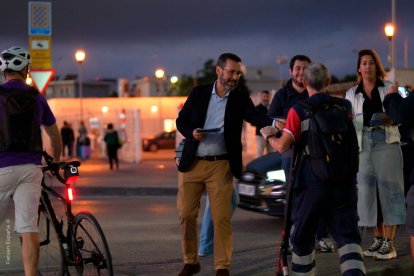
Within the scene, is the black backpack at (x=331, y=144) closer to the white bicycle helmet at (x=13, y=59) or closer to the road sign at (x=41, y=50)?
the white bicycle helmet at (x=13, y=59)

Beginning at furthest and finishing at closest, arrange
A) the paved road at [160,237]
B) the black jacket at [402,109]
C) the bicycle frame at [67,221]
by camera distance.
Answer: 1. the paved road at [160,237]
2. the bicycle frame at [67,221]
3. the black jacket at [402,109]

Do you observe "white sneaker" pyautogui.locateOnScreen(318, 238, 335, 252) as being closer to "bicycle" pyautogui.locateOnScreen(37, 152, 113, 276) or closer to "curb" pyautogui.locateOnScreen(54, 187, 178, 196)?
"bicycle" pyautogui.locateOnScreen(37, 152, 113, 276)

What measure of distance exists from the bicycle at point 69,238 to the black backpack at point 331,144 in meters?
1.75

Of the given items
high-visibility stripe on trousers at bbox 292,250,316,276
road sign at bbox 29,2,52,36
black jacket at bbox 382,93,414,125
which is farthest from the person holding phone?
road sign at bbox 29,2,52,36

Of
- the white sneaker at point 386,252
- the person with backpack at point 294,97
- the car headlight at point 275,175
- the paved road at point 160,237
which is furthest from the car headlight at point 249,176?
the white sneaker at point 386,252

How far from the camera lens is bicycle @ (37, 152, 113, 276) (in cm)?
561

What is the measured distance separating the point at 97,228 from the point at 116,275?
1.29 metres

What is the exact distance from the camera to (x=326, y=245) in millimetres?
7559

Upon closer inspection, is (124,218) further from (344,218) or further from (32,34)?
(32,34)

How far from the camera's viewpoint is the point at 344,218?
17.1ft

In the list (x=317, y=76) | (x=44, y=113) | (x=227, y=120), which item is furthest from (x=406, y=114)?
(x=44, y=113)

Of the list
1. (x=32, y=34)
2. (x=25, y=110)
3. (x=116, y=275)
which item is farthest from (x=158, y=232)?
(x=32, y=34)

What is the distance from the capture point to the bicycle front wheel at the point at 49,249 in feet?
19.5

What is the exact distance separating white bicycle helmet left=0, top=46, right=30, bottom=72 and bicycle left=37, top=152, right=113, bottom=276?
75 cm
